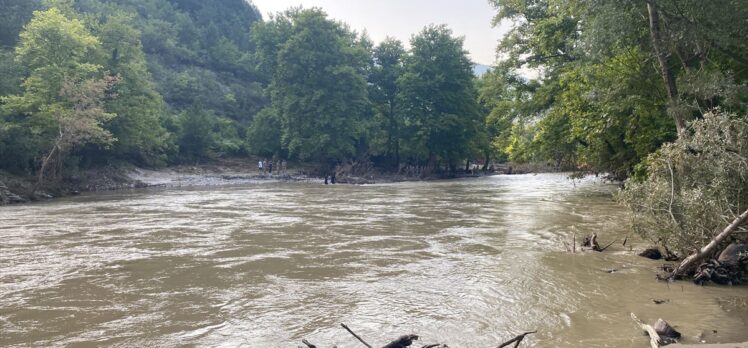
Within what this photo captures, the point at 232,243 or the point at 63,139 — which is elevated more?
the point at 63,139

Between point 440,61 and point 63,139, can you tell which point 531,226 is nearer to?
point 63,139

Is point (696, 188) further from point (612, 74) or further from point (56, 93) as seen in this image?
point (56, 93)

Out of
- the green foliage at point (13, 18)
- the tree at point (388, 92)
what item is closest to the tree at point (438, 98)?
the tree at point (388, 92)

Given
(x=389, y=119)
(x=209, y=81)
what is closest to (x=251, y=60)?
(x=209, y=81)

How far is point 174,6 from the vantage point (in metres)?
91.0

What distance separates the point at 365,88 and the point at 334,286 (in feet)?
156

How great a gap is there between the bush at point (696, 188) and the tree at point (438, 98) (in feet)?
140

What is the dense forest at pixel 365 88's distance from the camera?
1347cm

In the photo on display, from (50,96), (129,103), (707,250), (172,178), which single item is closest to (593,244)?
(707,250)

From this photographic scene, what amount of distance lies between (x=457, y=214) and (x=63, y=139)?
25.6m

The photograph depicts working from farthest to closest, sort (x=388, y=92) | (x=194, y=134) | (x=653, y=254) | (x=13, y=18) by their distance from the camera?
(x=388, y=92) → (x=194, y=134) → (x=13, y=18) → (x=653, y=254)

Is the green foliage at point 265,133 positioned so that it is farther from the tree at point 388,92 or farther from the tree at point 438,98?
the tree at point 438,98

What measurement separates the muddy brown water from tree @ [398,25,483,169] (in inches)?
1385

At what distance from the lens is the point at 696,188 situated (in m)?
9.64
